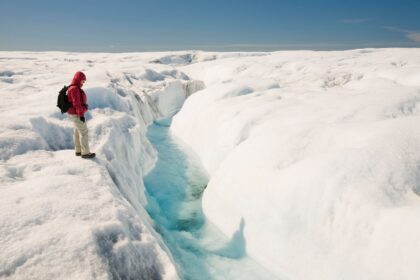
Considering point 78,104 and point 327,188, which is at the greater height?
point 78,104

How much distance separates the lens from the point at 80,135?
6.63m

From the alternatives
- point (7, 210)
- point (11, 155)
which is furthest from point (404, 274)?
point (11, 155)

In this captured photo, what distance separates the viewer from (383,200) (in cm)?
570

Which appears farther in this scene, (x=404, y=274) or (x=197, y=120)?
(x=197, y=120)

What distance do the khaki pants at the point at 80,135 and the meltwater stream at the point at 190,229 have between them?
2.49 meters

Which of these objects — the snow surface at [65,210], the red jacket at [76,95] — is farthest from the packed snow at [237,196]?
the red jacket at [76,95]

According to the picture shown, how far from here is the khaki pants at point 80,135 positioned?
6.43 meters

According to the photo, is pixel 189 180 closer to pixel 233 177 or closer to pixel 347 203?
pixel 233 177

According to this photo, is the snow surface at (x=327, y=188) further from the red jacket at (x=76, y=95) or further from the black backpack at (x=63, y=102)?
the black backpack at (x=63, y=102)

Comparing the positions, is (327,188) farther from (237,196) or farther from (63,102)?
(63,102)

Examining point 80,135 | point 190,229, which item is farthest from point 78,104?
point 190,229

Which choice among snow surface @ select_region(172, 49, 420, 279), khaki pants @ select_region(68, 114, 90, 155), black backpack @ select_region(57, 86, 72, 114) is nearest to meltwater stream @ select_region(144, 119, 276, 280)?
snow surface @ select_region(172, 49, 420, 279)

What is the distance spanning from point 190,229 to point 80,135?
12.1 feet

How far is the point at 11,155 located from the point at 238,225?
508cm
